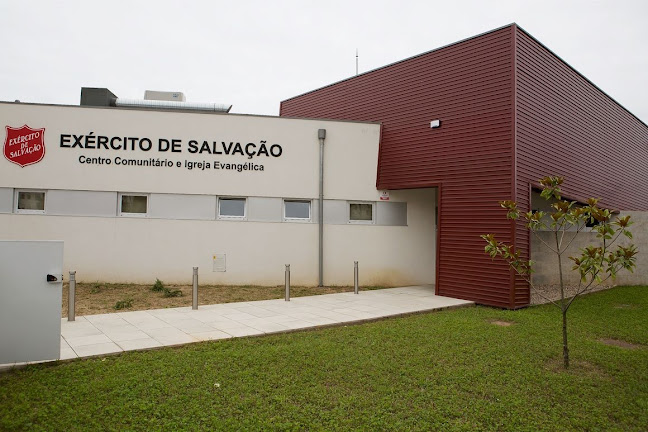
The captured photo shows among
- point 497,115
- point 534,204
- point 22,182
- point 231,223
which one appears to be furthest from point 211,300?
point 534,204

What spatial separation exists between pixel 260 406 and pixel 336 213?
8.90m

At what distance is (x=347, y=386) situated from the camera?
5.08m

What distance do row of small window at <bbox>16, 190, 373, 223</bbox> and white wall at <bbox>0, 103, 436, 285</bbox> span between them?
224 millimetres

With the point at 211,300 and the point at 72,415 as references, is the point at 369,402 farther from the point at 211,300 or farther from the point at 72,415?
the point at 211,300

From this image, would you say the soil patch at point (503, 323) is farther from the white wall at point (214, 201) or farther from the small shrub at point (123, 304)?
the small shrub at point (123, 304)

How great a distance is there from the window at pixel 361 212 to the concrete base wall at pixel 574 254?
14.8 feet

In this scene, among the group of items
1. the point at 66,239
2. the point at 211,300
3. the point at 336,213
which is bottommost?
the point at 211,300

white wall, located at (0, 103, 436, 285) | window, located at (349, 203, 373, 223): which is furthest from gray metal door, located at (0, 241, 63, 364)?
window, located at (349, 203, 373, 223)

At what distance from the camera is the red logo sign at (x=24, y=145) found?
11773 mm

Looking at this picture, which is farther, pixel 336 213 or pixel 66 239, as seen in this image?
pixel 336 213

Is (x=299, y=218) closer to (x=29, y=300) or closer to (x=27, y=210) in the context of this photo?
(x=27, y=210)

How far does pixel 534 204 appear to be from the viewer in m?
13.8

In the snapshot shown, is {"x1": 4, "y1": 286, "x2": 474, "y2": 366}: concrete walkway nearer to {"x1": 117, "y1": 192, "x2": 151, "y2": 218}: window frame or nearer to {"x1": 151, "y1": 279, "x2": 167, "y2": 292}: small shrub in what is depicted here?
{"x1": 151, "y1": 279, "x2": 167, "y2": 292}: small shrub

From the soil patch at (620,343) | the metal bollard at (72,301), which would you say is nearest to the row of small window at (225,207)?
the metal bollard at (72,301)
